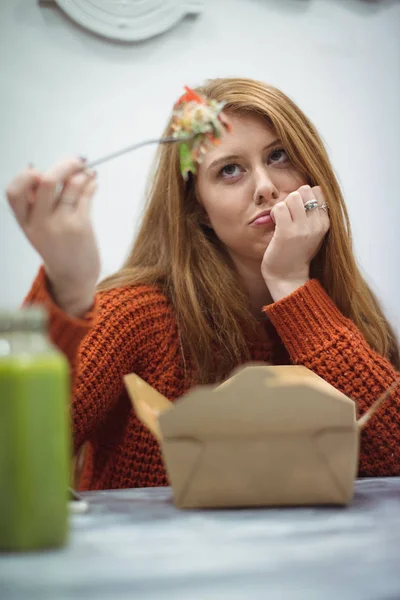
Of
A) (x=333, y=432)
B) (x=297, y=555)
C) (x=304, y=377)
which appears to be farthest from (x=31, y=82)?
(x=297, y=555)

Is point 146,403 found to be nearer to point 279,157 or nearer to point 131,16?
point 279,157

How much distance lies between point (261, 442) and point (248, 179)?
0.74m

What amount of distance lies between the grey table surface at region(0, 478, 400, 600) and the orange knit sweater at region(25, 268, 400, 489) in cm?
38

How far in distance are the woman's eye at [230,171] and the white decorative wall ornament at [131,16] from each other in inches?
36.2

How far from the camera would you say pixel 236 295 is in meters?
1.36

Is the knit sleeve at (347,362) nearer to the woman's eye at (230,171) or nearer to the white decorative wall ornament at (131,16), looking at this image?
the woman's eye at (230,171)

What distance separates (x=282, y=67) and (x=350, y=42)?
0.77 feet

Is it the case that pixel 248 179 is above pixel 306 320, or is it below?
above

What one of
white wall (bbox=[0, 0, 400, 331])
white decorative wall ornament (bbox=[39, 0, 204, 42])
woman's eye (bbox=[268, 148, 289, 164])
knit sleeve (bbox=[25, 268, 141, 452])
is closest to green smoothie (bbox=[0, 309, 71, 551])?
knit sleeve (bbox=[25, 268, 141, 452])

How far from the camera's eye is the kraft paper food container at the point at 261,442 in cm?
66

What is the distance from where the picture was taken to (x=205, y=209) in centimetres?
144

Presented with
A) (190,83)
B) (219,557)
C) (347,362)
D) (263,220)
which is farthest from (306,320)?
(190,83)

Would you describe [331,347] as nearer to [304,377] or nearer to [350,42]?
[304,377]

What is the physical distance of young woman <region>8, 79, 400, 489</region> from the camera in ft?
3.74
